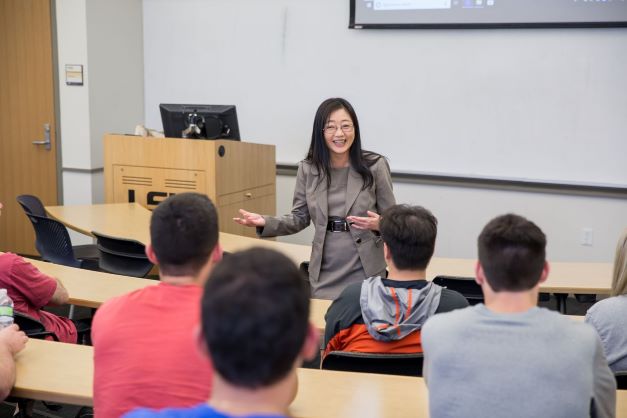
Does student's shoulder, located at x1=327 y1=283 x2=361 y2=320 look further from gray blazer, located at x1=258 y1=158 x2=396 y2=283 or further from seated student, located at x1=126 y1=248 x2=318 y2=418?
seated student, located at x1=126 y1=248 x2=318 y2=418

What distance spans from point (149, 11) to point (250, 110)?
1399 millimetres

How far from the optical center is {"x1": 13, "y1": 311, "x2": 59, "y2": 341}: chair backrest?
2342mm

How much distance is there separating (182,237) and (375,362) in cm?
70

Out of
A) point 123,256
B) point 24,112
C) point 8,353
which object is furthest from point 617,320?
point 24,112

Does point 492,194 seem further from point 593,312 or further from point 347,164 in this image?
point 593,312

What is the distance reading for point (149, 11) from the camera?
20.6 ft

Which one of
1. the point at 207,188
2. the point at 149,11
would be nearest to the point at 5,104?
the point at 149,11

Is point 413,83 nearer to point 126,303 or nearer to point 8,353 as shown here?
point 8,353

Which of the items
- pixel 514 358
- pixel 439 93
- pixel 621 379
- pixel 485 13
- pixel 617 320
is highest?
pixel 485 13

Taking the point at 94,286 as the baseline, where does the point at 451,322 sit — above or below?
above

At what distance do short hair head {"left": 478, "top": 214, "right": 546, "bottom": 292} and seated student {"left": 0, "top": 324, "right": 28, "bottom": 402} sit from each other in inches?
49.0

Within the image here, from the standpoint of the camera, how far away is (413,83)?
550 cm

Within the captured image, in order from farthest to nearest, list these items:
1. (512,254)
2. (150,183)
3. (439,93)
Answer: (439,93) → (150,183) → (512,254)

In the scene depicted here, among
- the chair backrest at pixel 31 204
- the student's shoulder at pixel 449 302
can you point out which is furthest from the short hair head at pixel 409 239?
the chair backrest at pixel 31 204
